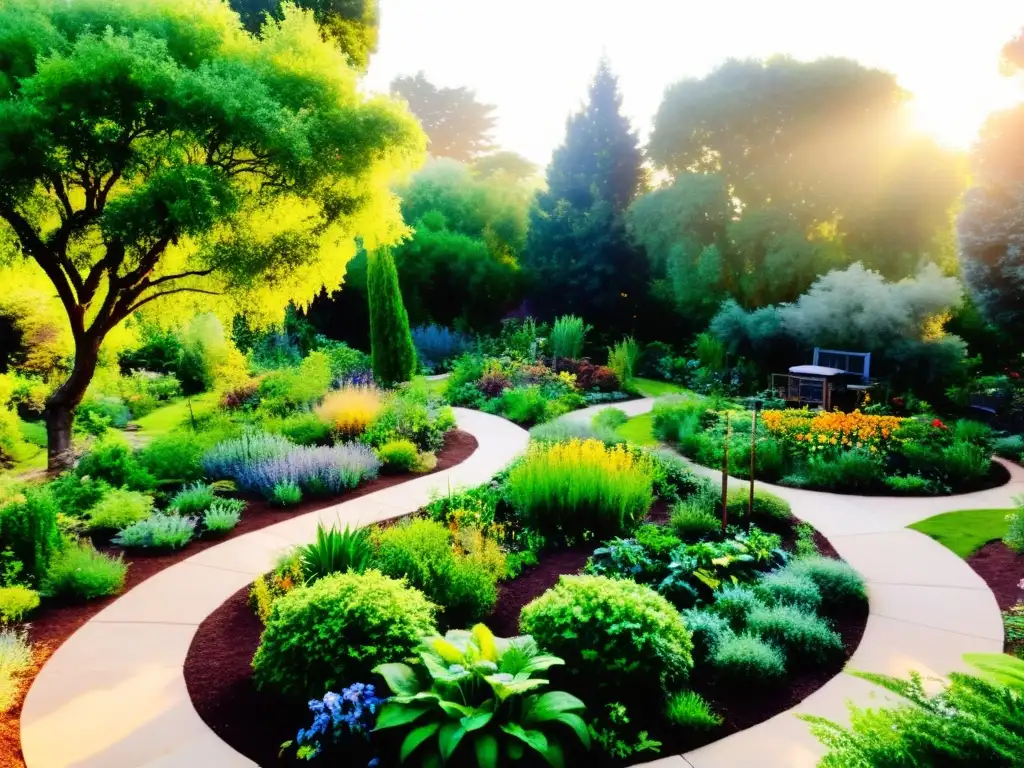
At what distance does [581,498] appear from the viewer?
5.78 m

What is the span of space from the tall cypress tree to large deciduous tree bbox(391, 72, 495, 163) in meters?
15.5

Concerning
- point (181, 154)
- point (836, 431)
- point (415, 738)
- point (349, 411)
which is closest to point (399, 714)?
point (415, 738)

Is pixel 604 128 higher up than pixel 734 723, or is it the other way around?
pixel 604 128

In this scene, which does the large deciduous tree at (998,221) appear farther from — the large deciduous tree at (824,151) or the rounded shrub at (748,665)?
the rounded shrub at (748,665)

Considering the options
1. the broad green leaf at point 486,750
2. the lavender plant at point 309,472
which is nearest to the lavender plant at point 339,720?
the broad green leaf at point 486,750

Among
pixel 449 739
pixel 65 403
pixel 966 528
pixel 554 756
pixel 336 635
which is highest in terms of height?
pixel 65 403

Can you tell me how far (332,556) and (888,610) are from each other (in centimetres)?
390

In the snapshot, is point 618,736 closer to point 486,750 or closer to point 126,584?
point 486,750

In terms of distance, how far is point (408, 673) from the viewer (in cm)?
322

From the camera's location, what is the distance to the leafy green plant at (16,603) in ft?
14.2

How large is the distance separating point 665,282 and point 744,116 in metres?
4.73

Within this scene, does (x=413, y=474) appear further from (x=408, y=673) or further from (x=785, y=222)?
(x=785, y=222)

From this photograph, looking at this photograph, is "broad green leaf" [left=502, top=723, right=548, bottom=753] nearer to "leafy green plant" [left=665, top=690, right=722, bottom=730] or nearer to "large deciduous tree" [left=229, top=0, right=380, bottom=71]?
"leafy green plant" [left=665, top=690, right=722, bottom=730]

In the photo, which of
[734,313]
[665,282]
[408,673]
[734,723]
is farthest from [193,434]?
[665,282]
